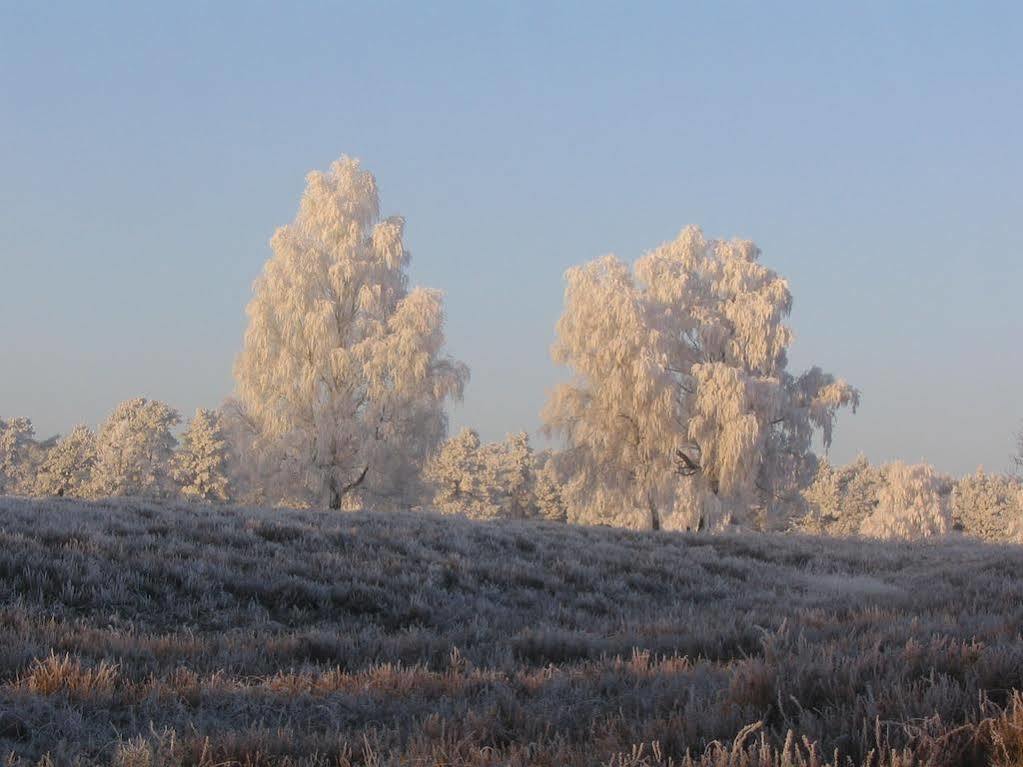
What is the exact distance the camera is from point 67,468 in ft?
202

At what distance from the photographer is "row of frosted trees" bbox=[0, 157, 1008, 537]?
32250 mm

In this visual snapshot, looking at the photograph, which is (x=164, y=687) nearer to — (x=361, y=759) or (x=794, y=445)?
(x=361, y=759)

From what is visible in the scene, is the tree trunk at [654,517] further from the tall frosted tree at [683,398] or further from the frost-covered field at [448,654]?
the frost-covered field at [448,654]

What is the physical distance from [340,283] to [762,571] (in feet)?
76.6

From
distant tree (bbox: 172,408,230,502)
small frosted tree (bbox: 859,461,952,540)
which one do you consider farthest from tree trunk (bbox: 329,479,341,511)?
small frosted tree (bbox: 859,461,952,540)

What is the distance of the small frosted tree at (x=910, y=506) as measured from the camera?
61.6 m

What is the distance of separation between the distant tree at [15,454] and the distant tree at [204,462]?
77.6ft

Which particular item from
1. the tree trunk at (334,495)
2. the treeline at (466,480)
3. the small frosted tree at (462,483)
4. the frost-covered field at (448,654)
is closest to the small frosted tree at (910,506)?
the treeline at (466,480)

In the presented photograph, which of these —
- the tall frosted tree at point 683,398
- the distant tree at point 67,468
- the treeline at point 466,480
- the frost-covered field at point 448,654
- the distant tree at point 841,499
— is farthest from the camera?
the distant tree at point 841,499

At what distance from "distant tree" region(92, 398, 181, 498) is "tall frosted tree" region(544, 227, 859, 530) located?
30477mm

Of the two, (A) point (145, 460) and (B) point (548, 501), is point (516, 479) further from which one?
(A) point (145, 460)

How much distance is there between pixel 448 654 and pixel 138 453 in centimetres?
5316

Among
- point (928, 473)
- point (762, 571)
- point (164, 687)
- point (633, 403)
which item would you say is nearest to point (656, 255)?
point (633, 403)

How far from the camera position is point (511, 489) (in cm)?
7612
